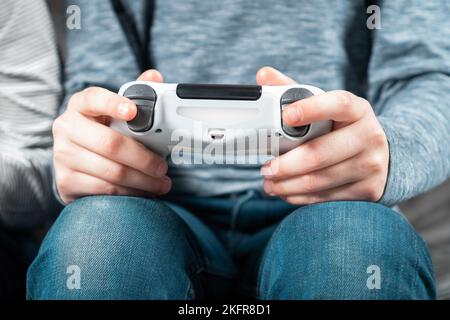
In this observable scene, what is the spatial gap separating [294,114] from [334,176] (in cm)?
8

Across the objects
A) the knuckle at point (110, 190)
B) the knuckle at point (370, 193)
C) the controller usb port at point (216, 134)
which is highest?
the controller usb port at point (216, 134)

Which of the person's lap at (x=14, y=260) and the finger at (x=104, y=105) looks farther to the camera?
the person's lap at (x=14, y=260)

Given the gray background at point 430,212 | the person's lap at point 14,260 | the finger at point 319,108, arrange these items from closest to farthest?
1. the finger at point 319,108
2. the person's lap at point 14,260
3. the gray background at point 430,212

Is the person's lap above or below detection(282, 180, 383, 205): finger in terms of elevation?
below

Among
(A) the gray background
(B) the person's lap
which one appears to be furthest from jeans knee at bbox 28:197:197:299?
(A) the gray background

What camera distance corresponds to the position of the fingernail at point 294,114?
0.38 m

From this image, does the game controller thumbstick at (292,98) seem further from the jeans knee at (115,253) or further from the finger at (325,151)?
the jeans knee at (115,253)

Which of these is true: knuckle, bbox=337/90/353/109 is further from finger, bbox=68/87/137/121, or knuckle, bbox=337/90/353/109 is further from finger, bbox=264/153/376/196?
finger, bbox=68/87/137/121

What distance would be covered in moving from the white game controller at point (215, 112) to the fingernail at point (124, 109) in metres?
0.01

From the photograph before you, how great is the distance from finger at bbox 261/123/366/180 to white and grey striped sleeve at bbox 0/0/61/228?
31 centimetres

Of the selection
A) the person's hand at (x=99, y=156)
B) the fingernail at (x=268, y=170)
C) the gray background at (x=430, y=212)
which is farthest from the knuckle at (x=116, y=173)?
the gray background at (x=430, y=212)

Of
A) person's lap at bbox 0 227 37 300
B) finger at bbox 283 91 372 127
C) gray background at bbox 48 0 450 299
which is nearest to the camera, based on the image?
finger at bbox 283 91 372 127

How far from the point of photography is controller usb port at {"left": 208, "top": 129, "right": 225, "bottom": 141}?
0.41 metres
